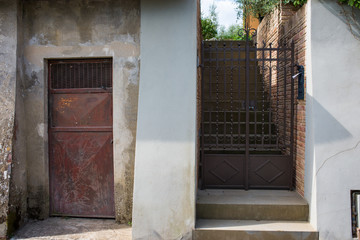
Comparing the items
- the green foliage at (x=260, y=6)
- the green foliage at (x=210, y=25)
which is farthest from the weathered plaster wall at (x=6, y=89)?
the green foliage at (x=210, y=25)

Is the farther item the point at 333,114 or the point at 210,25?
the point at 210,25

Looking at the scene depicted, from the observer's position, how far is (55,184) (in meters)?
4.41

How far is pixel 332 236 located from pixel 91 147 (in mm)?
3651

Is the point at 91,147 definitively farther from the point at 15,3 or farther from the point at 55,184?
the point at 15,3

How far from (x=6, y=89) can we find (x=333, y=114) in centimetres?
→ 464

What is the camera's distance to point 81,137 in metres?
4.36

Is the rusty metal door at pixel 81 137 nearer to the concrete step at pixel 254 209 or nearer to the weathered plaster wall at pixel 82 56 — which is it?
the weathered plaster wall at pixel 82 56

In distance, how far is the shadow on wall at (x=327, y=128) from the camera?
3680 mm

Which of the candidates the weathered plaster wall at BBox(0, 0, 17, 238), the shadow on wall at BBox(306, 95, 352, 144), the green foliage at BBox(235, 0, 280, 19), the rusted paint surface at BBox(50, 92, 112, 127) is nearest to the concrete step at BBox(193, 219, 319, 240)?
the shadow on wall at BBox(306, 95, 352, 144)

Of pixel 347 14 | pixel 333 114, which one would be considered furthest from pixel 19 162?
pixel 347 14

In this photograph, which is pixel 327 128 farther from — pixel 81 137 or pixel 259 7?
A: pixel 259 7

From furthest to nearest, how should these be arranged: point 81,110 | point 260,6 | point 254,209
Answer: point 260,6
point 81,110
point 254,209

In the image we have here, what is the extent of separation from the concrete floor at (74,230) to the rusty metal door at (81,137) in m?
0.15

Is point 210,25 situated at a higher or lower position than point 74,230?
higher
